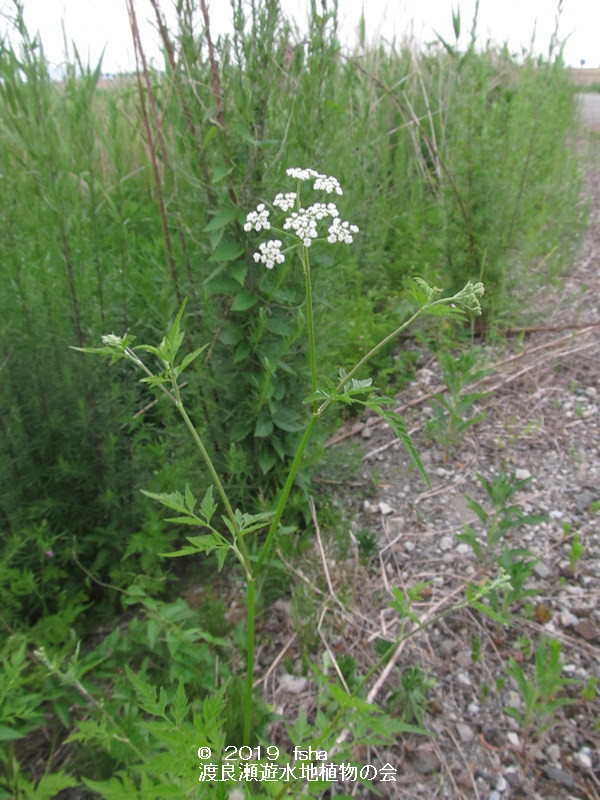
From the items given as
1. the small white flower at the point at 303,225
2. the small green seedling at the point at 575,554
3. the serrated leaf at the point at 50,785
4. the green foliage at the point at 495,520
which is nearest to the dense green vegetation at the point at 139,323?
the serrated leaf at the point at 50,785

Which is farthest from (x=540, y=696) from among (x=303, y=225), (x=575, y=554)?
(x=303, y=225)

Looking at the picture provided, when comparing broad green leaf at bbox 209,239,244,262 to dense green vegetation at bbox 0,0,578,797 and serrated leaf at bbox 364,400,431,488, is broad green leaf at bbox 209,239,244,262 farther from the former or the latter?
serrated leaf at bbox 364,400,431,488

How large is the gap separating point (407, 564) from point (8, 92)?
198 centimetres

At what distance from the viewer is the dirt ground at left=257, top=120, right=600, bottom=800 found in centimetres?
152

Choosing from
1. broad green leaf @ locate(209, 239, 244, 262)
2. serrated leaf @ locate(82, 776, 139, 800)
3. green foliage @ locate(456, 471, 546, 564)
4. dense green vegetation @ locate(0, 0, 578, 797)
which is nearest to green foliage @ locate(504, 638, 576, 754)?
green foliage @ locate(456, 471, 546, 564)

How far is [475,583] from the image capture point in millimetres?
1955

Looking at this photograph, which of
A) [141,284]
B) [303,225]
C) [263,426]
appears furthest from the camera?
[141,284]

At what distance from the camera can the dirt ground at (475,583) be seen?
4.98 feet

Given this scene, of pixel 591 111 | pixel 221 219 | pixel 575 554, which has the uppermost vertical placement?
pixel 591 111

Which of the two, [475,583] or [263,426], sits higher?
[263,426]

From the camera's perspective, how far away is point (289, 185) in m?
1.93

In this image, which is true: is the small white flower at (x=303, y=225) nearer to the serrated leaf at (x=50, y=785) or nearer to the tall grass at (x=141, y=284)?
the tall grass at (x=141, y=284)

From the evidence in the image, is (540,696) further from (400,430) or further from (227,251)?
(227,251)

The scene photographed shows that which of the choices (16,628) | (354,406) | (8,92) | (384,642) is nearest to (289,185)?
(8,92)
